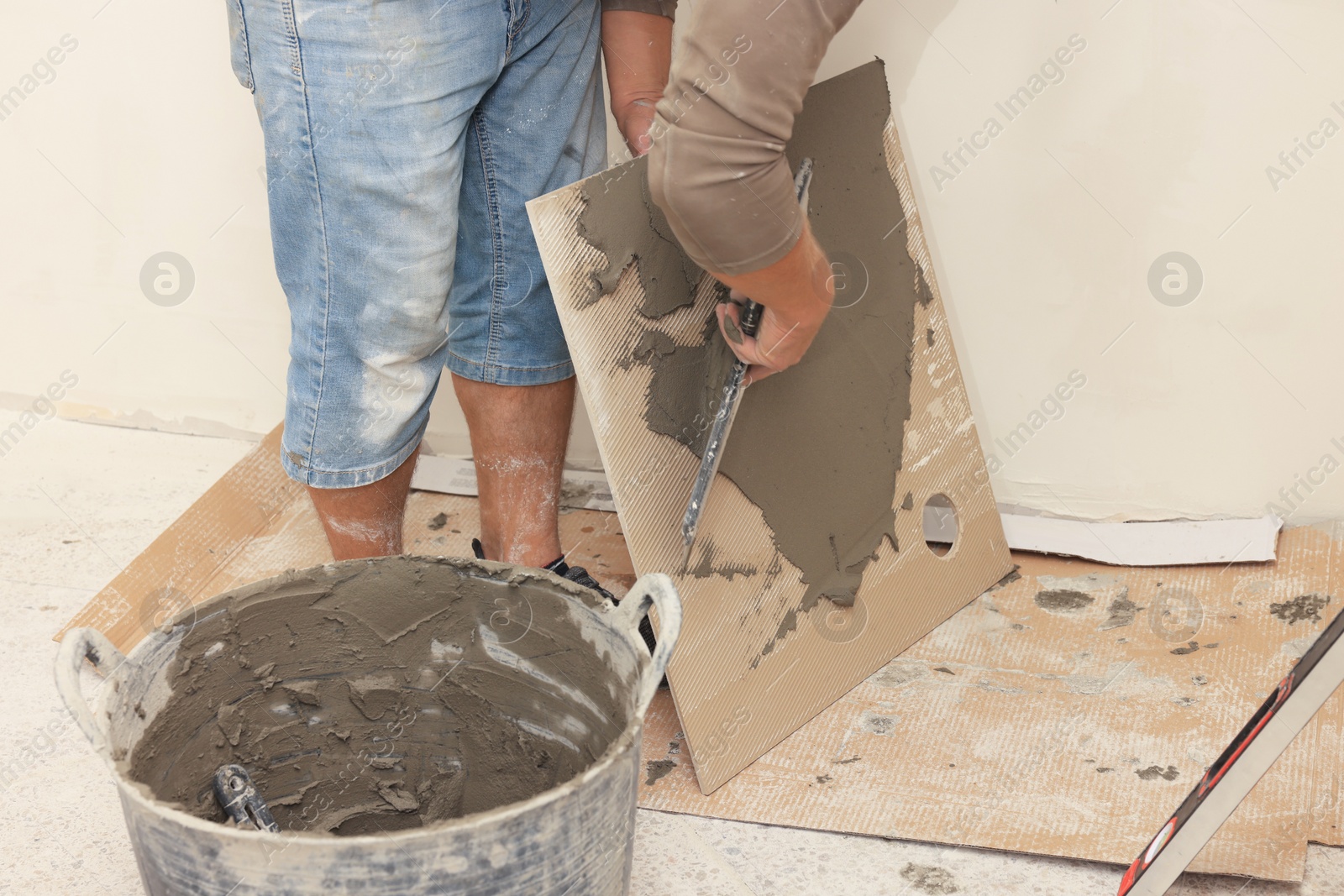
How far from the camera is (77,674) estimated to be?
1.11 metres

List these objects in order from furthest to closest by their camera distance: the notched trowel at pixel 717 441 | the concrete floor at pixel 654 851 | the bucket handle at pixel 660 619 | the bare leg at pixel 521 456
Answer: the bare leg at pixel 521 456 < the notched trowel at pixel 717 441 < the concrete floor at pixel 654 851 < the bucket handle at pixel 660 619

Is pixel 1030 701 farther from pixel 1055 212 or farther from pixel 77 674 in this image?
pixel 77 674

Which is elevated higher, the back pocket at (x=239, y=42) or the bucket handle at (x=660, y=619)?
the back pocket at (x=239, y=42)

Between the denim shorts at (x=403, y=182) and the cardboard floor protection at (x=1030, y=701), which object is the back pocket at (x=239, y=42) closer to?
the denim shorts at (x=403, y=182)

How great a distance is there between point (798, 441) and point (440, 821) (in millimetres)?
985

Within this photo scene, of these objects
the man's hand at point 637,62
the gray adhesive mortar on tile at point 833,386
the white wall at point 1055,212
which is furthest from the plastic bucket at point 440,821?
the white wall at point 1055,212

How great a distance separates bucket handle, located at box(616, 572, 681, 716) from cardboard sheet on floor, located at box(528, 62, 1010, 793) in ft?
1.41

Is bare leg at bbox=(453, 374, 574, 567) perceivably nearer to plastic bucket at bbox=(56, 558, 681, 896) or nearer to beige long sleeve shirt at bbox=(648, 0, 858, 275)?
plastic bucket at bbox=(56, 558, 681, 896)

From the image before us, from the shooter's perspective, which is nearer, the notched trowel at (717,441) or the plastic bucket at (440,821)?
the plastic bucket at (440,821)

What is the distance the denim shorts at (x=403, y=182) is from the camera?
59.2 inches

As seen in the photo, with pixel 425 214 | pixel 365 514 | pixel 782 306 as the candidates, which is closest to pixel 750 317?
pixel 782 306

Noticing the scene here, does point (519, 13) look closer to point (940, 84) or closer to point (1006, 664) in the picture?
point (940, 84)

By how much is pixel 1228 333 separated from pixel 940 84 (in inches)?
29.2

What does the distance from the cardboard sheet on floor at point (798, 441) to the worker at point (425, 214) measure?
0.64 feet
